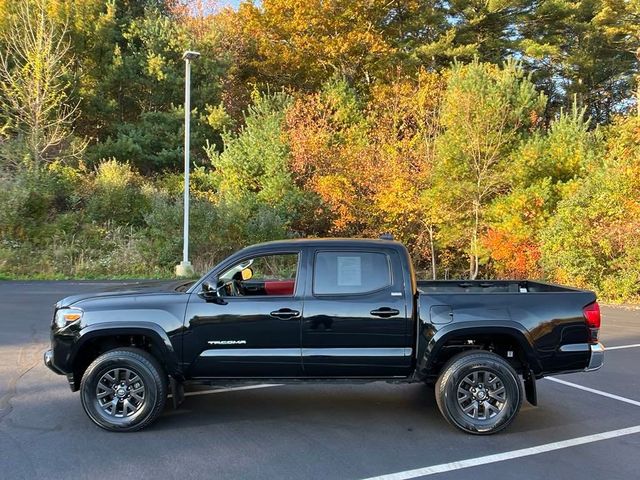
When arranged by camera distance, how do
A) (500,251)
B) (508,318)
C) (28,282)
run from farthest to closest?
(500,251)
(28,282)
(508,318)

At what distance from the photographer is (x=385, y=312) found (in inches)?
205

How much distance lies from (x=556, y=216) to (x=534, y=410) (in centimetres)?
1347

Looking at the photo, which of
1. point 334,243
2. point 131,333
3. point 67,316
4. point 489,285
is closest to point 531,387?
point 489,285

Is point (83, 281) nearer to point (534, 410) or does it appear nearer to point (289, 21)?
point (534, 410)

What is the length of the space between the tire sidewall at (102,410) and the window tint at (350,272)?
68.0 inches

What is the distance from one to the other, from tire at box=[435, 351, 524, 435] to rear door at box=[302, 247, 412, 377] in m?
0.43

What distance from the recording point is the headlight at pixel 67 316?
5250 millimetres

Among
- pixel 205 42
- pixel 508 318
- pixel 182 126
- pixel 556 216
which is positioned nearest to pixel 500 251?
pixel 556 216

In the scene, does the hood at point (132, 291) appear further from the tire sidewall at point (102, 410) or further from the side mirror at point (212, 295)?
the tire sidewall at point (102, 410)

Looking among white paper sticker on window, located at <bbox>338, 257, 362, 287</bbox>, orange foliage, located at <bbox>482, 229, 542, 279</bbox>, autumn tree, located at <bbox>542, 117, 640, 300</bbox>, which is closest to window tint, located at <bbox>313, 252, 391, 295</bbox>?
white paper sticker on window, located at <bbox>338, 257, 362, 287</bbox>

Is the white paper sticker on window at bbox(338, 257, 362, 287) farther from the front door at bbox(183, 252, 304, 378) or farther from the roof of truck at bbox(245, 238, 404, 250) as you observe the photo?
the front door at bbox(183, 252, 304, 378)

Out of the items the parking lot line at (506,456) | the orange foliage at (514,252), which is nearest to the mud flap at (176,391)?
the parking lot line at (506,456)

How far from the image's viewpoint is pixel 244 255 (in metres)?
5.39

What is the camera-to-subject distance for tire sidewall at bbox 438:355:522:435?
16.9 ft
